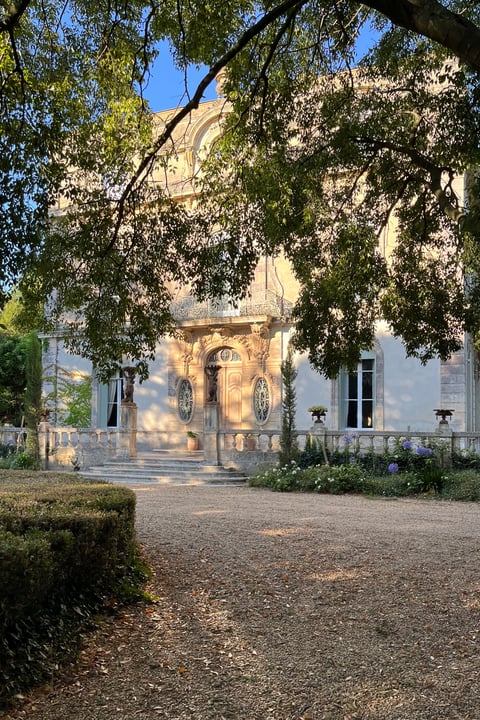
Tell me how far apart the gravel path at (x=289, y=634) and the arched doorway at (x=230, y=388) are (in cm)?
1243

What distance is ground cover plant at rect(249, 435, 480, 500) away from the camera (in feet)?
40.3

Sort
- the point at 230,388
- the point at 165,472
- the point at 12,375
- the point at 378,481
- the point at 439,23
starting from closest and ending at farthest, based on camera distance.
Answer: the point at 439,23 → the point at 378,481 → the point at 165,472 → the point at 230,388 → the point at 12,375

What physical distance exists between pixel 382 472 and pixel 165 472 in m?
5.09

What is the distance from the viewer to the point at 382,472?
13.5m

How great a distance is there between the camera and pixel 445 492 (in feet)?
39.4

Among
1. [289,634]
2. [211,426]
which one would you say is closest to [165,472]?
[211,426]

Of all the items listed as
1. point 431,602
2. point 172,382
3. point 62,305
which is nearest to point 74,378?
point 172,382

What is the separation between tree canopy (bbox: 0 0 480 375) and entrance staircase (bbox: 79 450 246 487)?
23.4ft

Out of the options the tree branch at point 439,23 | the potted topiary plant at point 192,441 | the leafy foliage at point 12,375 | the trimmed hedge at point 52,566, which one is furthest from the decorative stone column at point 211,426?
the tree branch at point 439,23

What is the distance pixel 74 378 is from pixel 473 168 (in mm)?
16545

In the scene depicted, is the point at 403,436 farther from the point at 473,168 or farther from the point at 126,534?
the point at 126,534

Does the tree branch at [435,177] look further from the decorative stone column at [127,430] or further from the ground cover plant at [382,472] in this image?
the decorative stone column at [127,430]

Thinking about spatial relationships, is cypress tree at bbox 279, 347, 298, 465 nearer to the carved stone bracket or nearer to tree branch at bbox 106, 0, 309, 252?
the carved stone bracket

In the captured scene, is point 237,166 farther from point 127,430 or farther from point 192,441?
point 192,441
